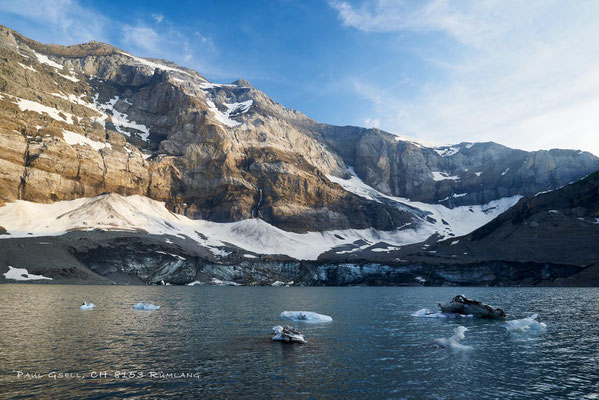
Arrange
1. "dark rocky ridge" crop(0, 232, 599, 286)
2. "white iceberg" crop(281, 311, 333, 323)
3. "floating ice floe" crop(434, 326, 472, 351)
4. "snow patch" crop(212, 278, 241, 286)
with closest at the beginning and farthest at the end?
1. "floating ice floe" crop(434, 326, 472, 351)
2. "white iceberg" crop(281, 311, 333, 323)
3. "dark rocky ridge" crop(0, 232, 599, 286)
4. "snow patch" crop(212, 278, 241, 286)

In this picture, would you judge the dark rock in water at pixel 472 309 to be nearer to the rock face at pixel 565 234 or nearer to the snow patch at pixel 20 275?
the snow patch at pixel 20 275

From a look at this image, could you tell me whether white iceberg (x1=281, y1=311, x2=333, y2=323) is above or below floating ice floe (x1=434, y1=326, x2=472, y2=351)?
below

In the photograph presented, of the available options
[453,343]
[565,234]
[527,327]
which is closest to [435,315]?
[527,327]

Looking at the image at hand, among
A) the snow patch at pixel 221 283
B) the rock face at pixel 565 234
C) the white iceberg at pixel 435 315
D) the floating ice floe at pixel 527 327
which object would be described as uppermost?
the rock face at pixel 565 234

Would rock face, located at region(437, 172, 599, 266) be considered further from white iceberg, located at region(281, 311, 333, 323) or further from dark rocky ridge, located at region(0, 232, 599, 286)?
white iceberg, located at region(281, 311, 333, 323)

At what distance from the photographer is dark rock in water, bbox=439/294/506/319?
165 ft

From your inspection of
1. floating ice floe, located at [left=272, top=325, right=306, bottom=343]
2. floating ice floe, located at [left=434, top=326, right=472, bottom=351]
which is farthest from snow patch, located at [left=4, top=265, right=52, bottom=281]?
floating ice floe, located at [left=434, top=326, right=472, bottom=351]

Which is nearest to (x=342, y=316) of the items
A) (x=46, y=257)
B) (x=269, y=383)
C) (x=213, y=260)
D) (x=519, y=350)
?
(x=519, y=350)

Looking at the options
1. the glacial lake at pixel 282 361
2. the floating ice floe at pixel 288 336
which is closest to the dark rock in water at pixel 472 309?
the glacial lake at pixel 282 361

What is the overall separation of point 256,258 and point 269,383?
594ft

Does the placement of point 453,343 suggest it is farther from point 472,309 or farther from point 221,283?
point 221,283

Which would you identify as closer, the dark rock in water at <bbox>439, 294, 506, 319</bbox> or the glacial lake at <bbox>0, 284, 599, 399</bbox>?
the glacial lake at <bbox>0, 284, 599, 399</bbox>

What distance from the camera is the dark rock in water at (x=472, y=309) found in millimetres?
50328

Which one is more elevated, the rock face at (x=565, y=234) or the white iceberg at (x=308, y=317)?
the rock face at (x=565, y=234)
